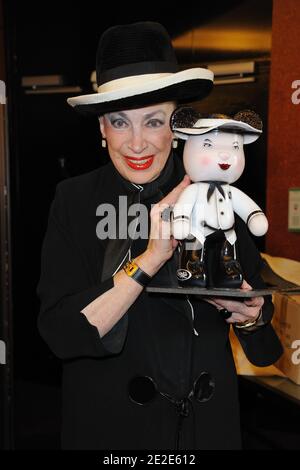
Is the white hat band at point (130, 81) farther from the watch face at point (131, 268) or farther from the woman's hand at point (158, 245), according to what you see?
the watch face at point (131, 268)

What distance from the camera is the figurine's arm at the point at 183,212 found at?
3.87ft

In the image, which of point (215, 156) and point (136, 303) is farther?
point (136, 303)

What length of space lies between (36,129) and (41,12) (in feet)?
2.01

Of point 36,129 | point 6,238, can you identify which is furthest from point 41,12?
point 6,238

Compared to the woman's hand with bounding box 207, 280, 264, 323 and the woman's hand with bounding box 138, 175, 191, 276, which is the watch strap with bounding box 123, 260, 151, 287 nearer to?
the woman's hand with bounding box 138, 175, 191, 276

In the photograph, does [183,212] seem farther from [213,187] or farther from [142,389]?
[142,389]

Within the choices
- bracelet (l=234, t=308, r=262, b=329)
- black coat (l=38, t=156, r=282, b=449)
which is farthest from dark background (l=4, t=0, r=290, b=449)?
bracelet (l=234, t=308, r=262, b=329)

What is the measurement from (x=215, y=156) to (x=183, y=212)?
0.43ft

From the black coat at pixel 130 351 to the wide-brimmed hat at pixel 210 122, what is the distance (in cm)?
21

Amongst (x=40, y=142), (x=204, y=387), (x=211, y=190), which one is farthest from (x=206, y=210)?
(x=40, y=142)

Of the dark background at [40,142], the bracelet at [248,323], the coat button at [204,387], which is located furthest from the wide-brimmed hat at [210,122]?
the dark background at [40,142]

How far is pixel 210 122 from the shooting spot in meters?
1.21

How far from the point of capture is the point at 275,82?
97.4 inches

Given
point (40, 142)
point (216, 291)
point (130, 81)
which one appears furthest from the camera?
point (40, 142)
